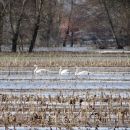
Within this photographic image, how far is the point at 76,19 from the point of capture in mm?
64625

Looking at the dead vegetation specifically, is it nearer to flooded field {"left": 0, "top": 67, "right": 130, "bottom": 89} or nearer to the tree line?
flooded field {"left": 0, "top": 67, "right": 130, "bottom": 89}

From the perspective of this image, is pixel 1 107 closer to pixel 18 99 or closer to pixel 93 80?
pixel 18 99

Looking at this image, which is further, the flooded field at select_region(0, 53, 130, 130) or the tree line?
the tree line

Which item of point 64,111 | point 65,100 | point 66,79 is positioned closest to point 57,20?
point 66,79

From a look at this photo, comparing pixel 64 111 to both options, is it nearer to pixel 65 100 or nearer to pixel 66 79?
pixel 65 100

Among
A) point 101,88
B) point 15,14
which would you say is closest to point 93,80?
point 101,88

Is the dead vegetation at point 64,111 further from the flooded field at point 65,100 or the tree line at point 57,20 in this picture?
the tree line at point 57,20

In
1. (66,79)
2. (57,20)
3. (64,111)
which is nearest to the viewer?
(64,111)

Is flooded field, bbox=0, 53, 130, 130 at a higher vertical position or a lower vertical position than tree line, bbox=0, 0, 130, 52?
lower

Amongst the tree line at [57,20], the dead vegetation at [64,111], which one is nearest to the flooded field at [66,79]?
the dead vegetation at [64,111]

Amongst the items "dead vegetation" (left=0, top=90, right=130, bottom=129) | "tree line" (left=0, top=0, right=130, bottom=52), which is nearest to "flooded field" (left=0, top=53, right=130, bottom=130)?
"dead vegetation" (left=0, top=90, right=130, bottom=129)

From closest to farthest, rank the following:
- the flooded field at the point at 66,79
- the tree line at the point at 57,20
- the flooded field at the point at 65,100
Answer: the flooded field at the point at 65,100 < the flooded field at the point at 66,79 < the tree line at the point at 57,20

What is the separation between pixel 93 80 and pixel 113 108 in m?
7.44

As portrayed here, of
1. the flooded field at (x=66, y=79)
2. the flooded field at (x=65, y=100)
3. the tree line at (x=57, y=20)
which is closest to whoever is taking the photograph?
the flooded field at (x=65, y=100)
